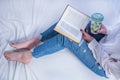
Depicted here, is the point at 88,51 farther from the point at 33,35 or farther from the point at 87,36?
the point at 33,35

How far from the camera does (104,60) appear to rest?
1.04 m

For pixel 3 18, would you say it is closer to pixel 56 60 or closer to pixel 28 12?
pixel 28 12

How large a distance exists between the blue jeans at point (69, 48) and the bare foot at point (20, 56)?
1.3 inches

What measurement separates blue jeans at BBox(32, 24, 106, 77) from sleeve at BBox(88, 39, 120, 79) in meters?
0.03

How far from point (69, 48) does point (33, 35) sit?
0.28 m

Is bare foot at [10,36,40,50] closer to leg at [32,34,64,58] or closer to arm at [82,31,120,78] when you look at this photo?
leg at [32,34,64,58]

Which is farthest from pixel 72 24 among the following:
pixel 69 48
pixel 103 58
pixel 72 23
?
pixel 103 58

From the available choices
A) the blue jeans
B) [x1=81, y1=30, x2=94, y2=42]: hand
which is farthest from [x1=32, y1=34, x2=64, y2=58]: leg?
[x1=81, y1=30, x2=94, y2=42]: hand

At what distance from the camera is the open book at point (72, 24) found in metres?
1.08

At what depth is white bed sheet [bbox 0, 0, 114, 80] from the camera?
1101mm

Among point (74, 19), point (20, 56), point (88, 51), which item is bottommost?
point (20, 56)

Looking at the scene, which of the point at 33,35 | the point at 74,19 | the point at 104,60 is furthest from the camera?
the point at 33,35

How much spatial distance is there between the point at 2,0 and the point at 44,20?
310 millimetres

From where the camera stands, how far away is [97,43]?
109cm
